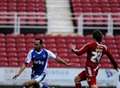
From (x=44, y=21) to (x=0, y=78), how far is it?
5.02m

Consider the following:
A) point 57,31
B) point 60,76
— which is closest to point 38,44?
point 60,76

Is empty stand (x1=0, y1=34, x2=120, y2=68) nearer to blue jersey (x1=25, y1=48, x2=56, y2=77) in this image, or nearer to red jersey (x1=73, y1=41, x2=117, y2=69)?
blue jersey (x1=25, y1=48, x2=56, y2=77)

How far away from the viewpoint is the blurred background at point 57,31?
1905 centimetres

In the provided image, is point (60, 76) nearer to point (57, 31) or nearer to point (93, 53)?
point (57, 31)

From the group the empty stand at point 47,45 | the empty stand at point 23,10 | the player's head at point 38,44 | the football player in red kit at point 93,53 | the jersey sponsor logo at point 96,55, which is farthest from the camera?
the empty stand at point 23,10

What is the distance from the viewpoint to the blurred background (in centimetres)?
1905

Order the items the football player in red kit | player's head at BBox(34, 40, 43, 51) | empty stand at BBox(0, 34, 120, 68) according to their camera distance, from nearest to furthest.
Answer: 1. the football player in red kit
2. player's head at BBox(34, 40, 43, 51)
3. empty stand at BBox(0, 34, 120, 68)

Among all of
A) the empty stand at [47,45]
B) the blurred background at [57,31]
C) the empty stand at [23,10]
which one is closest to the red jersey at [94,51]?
the blurred background at [57,31]

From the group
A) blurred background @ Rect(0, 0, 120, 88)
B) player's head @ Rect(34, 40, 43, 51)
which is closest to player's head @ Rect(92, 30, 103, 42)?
player's head @ Rect(34, 40, 43, 51)

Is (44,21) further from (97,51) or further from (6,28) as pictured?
(97,51)

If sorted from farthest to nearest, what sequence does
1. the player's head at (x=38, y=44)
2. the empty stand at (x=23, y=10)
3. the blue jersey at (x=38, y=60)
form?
the empty stand at (x=23, y=10)
the blue jersey at (x=38, y=60)
the player's head at (x=38, y=44)

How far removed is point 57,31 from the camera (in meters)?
23.2

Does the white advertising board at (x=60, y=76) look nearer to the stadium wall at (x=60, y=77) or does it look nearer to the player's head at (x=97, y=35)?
the stadium wall at (x=60, y=77)

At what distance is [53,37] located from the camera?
21.9 metres
